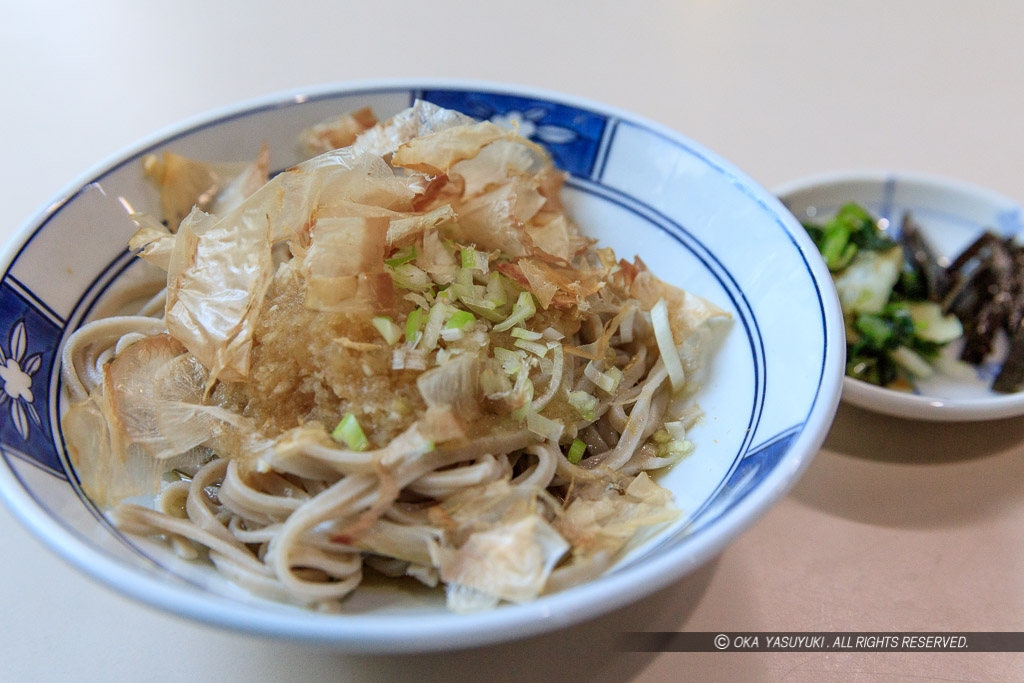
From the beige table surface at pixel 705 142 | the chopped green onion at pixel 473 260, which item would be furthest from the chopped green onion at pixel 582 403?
the beige table surface at pixel 705 142

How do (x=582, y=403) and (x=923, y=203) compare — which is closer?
(x=582, y=403)

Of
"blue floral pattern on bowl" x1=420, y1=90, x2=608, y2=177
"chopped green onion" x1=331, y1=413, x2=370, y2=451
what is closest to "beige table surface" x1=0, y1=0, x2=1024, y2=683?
"chopped green onion" x1=331, y1=413, x2=370, y2=451

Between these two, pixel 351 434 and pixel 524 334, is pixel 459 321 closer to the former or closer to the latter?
pixel 524 334

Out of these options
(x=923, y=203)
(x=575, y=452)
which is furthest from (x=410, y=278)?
(x=923, y=203)

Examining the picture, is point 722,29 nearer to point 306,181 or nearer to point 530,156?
point 530,156

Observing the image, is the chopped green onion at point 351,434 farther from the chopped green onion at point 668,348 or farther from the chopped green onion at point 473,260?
the chopped green onion at point 668,348

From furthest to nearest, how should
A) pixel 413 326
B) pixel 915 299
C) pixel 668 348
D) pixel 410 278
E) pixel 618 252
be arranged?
pixel 915 299
pixel 618 252
pixel 668 348
pixel 410 278
pixel 413 326

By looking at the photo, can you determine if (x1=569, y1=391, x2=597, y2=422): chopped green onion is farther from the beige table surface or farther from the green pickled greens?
the green pickled greens

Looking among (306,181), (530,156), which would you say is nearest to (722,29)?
(530,156)
